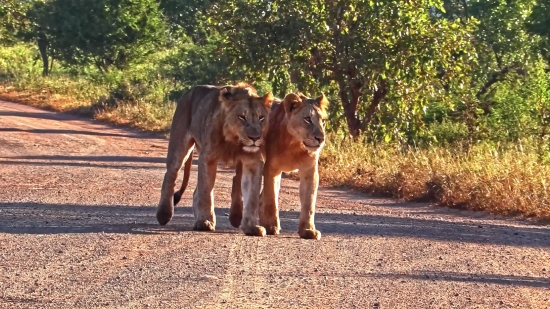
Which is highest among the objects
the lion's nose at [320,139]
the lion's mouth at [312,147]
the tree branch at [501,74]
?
the tree branch at [501,74]

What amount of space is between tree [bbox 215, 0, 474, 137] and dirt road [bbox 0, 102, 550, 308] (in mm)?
4355

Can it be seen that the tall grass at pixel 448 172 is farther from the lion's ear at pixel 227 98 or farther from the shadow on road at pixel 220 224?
the lion's ear at pixel 227 98

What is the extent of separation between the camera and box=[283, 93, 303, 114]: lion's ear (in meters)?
9.20

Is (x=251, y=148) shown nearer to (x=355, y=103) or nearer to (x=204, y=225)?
(x=204, y=225)

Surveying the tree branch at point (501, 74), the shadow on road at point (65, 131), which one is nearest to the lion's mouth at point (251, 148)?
the shadow on road at point (65, 131)

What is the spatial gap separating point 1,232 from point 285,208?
151 inches

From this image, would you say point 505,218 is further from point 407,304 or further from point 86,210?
point 407,304

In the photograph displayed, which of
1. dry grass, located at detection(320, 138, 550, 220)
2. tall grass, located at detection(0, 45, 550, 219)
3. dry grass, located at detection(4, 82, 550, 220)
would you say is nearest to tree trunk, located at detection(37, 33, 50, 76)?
tall grass, located at detection(0, 45, 550, 219)

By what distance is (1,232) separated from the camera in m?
9.16

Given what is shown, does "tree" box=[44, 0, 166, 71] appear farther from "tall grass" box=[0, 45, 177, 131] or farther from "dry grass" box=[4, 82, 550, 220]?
"dry grass" box=[4, 82, 550, 220]

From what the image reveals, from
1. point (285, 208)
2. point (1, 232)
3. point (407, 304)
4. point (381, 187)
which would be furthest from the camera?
point (381, 187)

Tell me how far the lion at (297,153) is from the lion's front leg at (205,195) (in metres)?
0.33

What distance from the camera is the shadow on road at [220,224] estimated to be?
9680 mm

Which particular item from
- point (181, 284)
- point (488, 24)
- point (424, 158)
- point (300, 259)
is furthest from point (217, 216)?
point (488, 24)
